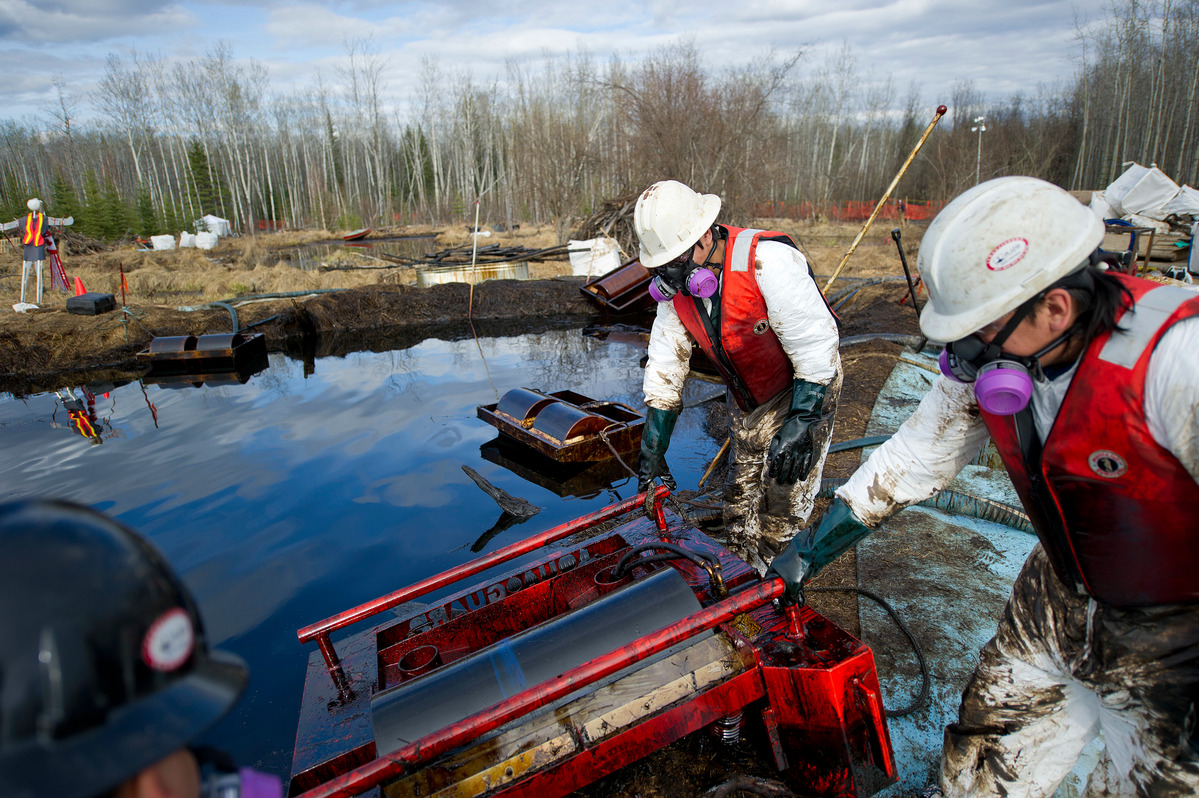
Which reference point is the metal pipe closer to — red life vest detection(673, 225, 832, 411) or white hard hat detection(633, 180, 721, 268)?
red life vest detection(673, 225, 832, 411)

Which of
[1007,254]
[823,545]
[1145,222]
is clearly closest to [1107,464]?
[1007,254]

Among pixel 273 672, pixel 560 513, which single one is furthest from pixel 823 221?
pixel 273 672

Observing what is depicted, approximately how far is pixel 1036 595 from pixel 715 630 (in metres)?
1.02

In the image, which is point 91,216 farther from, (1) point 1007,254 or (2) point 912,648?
(1) point 1007,254

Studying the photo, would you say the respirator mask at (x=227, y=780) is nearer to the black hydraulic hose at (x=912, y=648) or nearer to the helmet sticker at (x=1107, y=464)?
the helmet sticker at (x=1107, y=464)

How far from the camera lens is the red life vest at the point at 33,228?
12492 millimetres

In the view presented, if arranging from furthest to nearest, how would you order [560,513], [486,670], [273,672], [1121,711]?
[560,513], [273,672], [486,670], [1121,711]

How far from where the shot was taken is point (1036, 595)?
1872mm

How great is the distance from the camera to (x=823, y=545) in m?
2.20

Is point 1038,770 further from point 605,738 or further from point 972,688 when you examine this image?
point 605,738

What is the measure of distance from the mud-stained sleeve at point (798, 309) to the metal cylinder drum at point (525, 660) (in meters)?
1.33

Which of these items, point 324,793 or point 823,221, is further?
point 823,221

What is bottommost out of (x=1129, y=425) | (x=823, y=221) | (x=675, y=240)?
(x=823, y=221)

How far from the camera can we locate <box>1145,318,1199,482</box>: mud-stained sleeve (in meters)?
1.31
